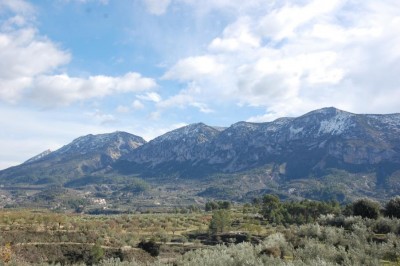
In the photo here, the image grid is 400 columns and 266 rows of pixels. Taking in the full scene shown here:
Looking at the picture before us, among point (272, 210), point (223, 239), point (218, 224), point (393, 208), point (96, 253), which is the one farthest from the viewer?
point (272, 210)

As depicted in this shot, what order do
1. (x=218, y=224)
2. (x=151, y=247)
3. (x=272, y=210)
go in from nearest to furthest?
(x=151, y=247)
(x=218, y=224)
(x=272, y=210)

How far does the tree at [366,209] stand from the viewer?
48.8 m

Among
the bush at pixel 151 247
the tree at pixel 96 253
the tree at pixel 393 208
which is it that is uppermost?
the tree at pixel 393 208

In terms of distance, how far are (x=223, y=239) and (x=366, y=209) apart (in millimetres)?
26191

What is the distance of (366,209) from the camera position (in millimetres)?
50031

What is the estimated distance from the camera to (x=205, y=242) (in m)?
66.2

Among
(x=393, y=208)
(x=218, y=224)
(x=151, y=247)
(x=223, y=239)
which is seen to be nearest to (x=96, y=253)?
(x=151, y=247)

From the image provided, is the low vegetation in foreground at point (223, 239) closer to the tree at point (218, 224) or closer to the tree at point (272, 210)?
the tree at point (218, 224)

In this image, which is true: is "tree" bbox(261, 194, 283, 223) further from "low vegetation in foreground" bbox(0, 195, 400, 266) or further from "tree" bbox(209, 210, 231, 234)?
"tree" bbox(209, 210, 231, 234)

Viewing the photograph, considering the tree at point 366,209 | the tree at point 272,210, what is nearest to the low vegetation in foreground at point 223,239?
the tree at point 366,209

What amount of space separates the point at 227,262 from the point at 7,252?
25.5 meters

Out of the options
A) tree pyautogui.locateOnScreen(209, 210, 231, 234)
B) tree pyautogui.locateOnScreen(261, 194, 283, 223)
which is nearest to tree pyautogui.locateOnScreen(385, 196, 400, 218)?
tree pyautogui.locateOnScreen(209, 210, 231, 234)

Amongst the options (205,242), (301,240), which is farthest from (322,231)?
(205,242)

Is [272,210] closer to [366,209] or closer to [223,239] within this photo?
[223,239]
